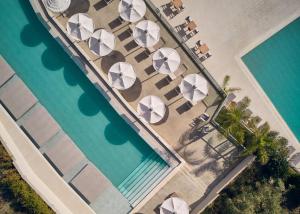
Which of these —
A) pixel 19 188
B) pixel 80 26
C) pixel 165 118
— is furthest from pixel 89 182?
pixel 80 26

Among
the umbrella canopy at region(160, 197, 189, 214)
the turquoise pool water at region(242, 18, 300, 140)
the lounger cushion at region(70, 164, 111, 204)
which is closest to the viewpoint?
the umbrella canopy at region(160, 197, 189, 214)

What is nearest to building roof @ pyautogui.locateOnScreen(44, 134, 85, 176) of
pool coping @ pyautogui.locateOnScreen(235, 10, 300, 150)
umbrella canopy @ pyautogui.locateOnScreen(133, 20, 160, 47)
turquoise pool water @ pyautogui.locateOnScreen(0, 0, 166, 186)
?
turquoise pool water @ pyautogui.locateOnScreen(0, 0, 166, 186)

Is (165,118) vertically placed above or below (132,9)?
below

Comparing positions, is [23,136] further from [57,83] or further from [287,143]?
[287,143]

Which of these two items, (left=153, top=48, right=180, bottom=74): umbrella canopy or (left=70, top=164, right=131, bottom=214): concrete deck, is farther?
(left=70, top=164, right=131, bottom=214): concrete deck

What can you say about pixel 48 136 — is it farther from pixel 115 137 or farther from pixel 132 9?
pixel 132 9

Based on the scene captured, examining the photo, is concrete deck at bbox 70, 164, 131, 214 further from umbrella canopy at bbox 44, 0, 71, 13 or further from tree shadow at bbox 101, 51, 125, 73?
umbrella canopy at bbox 44, 0, 71, 13

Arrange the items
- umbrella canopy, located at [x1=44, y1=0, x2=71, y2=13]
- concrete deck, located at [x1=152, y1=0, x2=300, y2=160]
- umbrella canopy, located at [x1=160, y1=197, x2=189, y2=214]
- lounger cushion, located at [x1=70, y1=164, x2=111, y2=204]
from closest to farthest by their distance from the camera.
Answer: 1. umbrella canopy, located at [x1=44, y1=0, x2=71, y2=13]
2. umbrella canopy, located at [x1=160, y1=197, x2=189, y2=214]
3. lounger cushion, located at [x1=70, y1=164, x2=111, y2=204]
4. concrete deck, located at [x1=152, y1=0, x2=300, y2=160]
